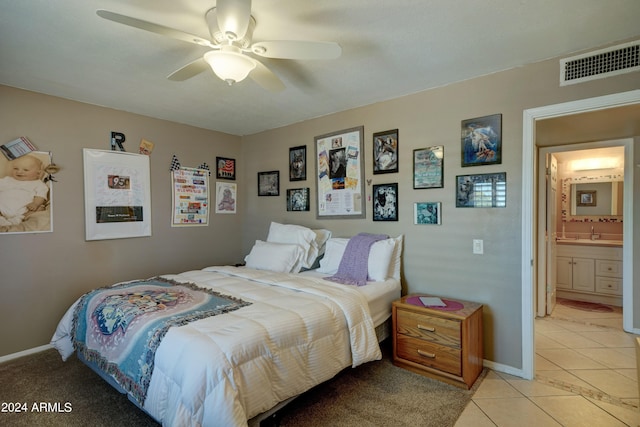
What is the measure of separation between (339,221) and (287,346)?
6.18 feet

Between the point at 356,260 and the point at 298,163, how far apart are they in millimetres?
1513

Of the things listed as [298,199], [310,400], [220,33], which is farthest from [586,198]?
[220,33]

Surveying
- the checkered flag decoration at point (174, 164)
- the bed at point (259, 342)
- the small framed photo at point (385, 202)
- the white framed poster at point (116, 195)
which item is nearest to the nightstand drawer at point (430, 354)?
the bed at point (259, 342)

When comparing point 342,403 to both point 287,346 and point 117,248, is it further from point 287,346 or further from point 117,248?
point 117,248

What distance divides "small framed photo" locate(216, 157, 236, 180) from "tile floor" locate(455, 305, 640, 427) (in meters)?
3.58

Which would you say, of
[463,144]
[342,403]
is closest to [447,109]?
[463,144]

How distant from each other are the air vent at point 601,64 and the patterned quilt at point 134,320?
272 cm

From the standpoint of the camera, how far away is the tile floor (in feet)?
6.19

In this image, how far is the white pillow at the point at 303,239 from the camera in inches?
130

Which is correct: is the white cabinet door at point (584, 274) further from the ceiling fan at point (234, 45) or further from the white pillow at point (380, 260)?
the ceiling fan at point (234, 45)

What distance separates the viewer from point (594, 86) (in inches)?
82.7

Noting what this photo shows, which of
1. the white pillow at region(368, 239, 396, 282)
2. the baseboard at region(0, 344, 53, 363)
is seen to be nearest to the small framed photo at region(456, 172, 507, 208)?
the white pillow at region(368, 239, 396, 282)

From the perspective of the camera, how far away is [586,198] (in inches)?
185

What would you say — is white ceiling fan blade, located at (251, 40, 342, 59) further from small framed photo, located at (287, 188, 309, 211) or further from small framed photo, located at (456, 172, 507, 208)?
small framed photo, located at (287, 188, 309, 211)
